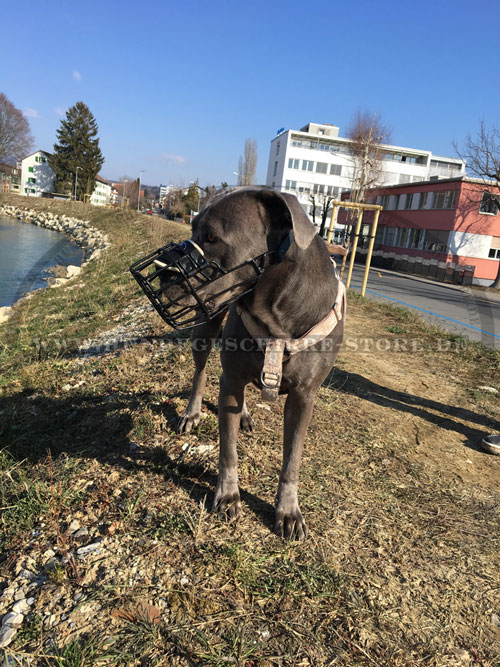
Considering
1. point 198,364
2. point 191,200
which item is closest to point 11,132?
point 191,200

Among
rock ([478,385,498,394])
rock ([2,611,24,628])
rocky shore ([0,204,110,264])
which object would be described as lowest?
rock ([2,611,24,628])

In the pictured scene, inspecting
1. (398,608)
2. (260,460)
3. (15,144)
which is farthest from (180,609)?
(15,144)

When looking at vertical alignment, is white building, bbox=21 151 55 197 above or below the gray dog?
above

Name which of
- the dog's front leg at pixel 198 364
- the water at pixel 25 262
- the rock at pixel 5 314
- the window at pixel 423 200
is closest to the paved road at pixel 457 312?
the dog's front leg at pixel 198 364

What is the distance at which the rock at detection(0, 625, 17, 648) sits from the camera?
173 cm

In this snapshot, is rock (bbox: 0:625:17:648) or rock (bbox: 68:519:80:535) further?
rock (bbox: 68:519:80:535)

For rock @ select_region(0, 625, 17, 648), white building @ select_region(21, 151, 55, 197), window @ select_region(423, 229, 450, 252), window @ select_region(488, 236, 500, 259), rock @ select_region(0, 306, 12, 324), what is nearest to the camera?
rock @ select_region(0, 625, 17, 648)

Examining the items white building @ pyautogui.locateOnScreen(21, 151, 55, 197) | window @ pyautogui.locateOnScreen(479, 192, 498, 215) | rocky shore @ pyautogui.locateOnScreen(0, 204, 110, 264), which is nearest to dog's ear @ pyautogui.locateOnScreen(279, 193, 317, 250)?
rocky shore @ pyautogui.locateOnScreen(0, 204, 110, 264)

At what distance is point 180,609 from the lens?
6.21ft

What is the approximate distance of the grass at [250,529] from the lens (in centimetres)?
181

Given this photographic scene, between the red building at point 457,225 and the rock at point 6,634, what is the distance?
2811 centimetres

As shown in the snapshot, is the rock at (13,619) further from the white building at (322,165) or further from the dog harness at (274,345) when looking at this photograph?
the white building at (322,165)

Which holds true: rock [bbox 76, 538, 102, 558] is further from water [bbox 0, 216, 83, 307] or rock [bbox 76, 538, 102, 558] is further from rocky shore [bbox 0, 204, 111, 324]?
rocky shore [bbox 0, 204, 111, 324]

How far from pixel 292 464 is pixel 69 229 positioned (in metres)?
36.2
